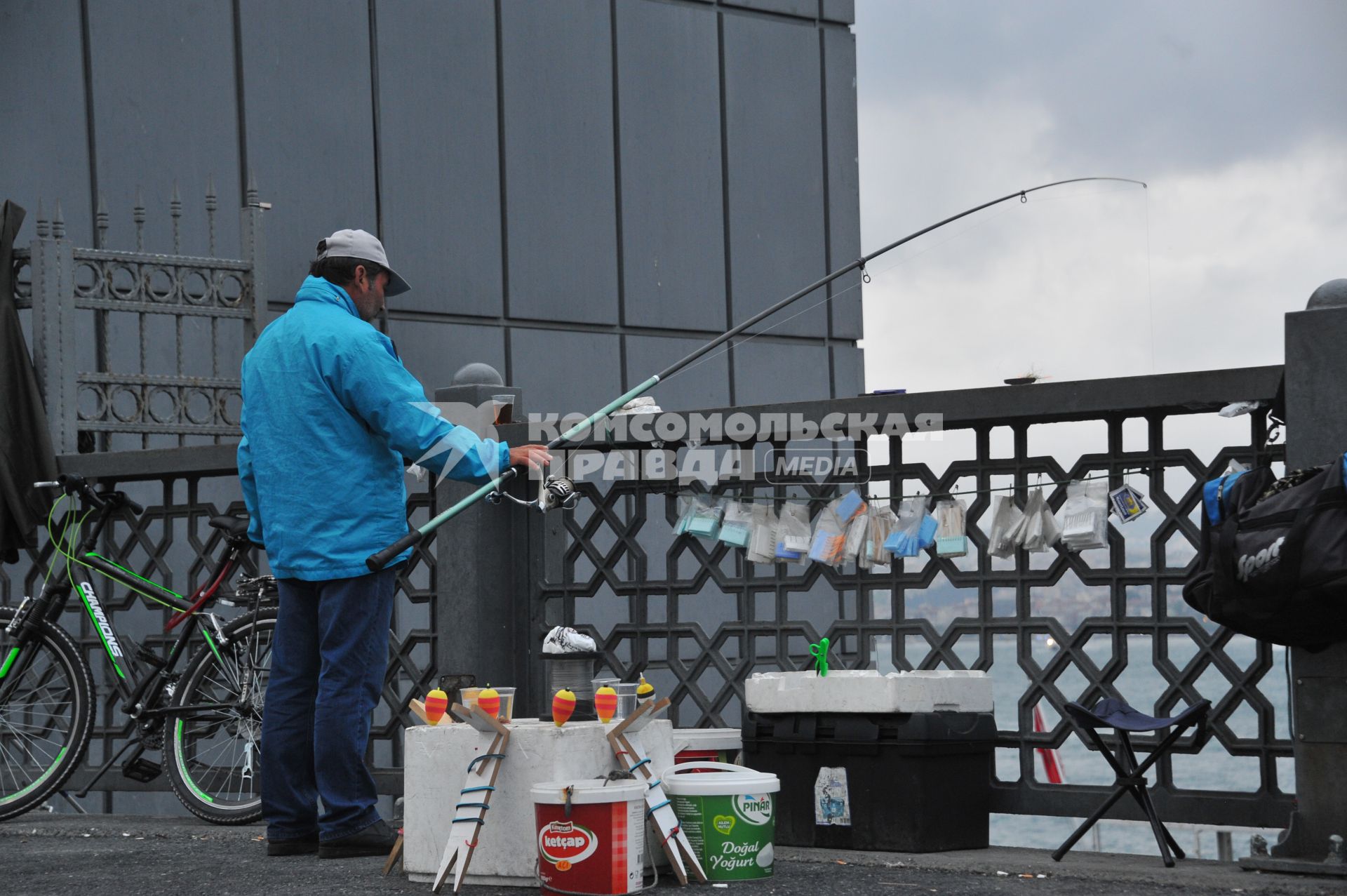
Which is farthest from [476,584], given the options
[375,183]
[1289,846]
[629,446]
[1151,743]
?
[375,183]

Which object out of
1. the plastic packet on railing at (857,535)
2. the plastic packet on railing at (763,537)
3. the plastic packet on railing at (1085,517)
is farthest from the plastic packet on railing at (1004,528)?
the plastic packet on railing at (763,537)

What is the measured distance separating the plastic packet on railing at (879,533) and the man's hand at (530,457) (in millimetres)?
1337

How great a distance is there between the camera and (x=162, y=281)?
12.0 m

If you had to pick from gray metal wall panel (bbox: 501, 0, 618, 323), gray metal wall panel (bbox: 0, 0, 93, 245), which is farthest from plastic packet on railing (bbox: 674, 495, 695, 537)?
gray metal wall panel (bbox: 501, 0, 618, 323)

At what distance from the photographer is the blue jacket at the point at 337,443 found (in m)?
5.21

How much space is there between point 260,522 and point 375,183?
807 centimetres

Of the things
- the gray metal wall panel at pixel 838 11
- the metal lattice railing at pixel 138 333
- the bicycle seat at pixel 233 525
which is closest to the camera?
the bicycle seat at pixel 233 525

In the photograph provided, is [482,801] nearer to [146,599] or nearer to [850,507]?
[850,507]

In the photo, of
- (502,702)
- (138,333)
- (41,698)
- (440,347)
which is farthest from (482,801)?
(440,347)

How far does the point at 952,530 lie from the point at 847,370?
10985mm

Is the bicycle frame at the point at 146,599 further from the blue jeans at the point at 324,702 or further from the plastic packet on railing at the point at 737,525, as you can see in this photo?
the plastic packet on railing at the point at 737,525

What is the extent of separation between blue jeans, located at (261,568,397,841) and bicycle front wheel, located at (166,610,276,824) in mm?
1184

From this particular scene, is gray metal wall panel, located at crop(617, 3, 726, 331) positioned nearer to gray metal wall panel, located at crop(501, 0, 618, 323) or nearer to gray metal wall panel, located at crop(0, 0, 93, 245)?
gray metal wall panel, located at crop(501, 0, 618, 323)

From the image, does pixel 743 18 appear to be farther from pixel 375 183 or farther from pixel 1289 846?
pixel 1289 846
